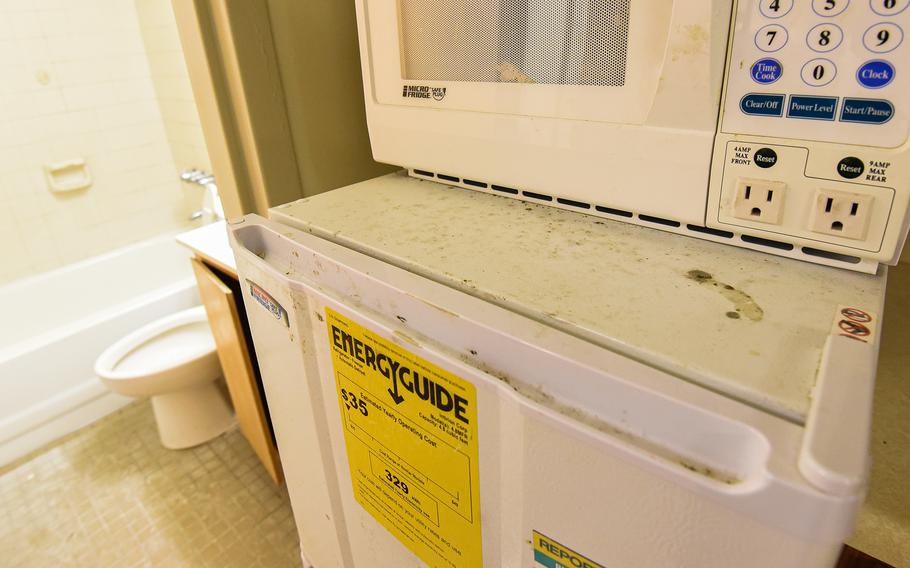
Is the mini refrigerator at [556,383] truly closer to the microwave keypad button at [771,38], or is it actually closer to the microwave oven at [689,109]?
the microwave oven at [689,109]

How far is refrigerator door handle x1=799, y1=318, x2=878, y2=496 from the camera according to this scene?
281 mm

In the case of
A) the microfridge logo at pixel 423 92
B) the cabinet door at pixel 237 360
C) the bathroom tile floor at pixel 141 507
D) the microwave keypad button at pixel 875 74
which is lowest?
the bathroom tile floor at pixel 141 507

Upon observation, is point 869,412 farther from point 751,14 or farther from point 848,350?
point 751,14

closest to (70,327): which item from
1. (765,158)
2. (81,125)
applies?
(81,125)

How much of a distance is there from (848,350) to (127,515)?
173 centimetres

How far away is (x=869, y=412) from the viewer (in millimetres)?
313

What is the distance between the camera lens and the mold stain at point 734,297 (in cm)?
44

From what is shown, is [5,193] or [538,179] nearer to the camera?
[538,179]

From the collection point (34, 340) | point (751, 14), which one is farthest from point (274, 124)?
point (34, 340)

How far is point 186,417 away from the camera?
171 centimetres

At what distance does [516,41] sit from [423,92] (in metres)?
0.17

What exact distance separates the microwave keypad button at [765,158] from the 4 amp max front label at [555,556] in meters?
0.38

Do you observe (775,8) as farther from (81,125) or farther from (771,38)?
(81,125)

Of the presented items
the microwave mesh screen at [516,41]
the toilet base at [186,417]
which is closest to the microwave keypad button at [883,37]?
the microwave mesh screen at [516,41]
